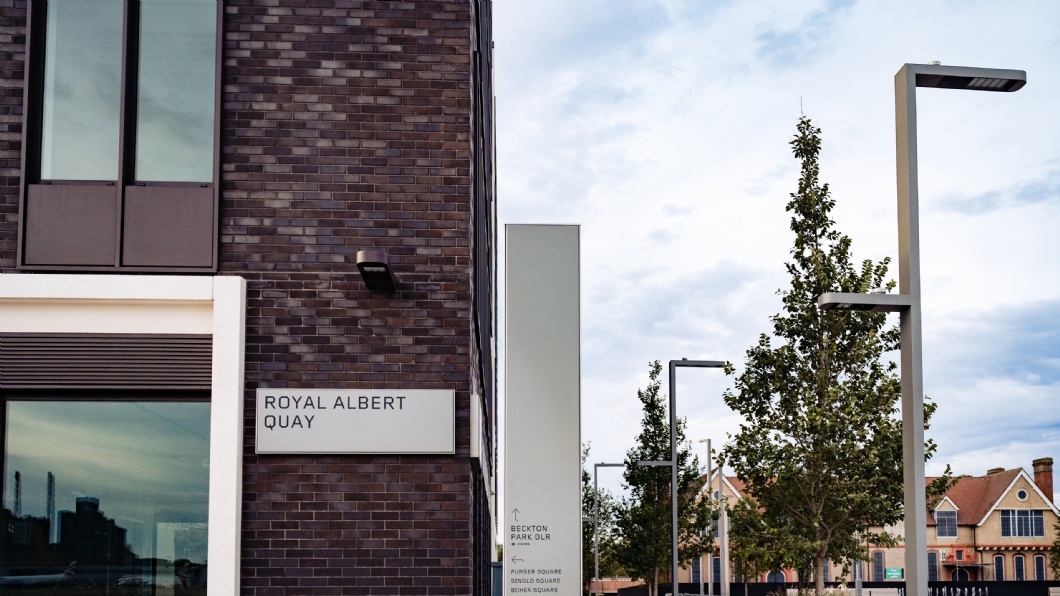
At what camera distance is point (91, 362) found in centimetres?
911

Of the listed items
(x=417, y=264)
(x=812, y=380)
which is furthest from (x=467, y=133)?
(x=812, y=380)

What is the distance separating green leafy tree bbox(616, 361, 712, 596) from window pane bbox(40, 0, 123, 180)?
29.8 m

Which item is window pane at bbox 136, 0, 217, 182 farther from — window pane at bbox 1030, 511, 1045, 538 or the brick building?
window pane at bbox 1030, 511, 1045, 538

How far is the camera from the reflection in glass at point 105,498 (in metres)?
8.90

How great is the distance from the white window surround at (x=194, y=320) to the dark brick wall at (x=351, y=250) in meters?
0.17

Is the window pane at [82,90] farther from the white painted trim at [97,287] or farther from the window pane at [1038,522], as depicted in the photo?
the window pane at [1038,522]

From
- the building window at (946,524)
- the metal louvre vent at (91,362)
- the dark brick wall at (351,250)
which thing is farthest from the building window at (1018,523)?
the metal louvre vent at (91,362)

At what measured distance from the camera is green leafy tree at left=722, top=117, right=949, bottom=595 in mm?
21094

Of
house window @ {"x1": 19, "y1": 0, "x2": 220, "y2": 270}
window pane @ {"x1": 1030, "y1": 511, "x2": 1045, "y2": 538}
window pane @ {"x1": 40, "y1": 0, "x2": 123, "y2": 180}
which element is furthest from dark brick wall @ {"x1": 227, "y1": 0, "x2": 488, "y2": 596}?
window pane @ {"x1": 1030, "y1": 511, "x2": 1045, "y2": 538}

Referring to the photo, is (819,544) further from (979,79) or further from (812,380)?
(979,79)

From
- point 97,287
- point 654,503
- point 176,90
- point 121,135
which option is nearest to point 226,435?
point 97,287

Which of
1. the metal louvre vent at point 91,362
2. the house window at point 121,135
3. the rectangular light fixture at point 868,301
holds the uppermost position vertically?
the house window at point 121,135

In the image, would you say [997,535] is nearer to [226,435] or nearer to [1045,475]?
[1045,475]

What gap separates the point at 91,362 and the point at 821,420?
15.0m
